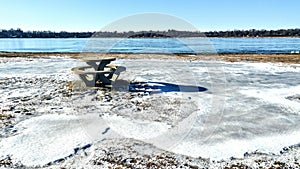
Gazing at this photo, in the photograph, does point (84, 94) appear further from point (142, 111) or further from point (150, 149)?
point (150, 149)

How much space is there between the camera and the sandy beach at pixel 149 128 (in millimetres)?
3891

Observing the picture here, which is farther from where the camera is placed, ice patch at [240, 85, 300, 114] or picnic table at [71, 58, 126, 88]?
picnic table at [71, 58, 126, 88]

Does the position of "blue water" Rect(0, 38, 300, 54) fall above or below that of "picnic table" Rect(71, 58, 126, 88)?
above

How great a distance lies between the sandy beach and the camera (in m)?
3.89

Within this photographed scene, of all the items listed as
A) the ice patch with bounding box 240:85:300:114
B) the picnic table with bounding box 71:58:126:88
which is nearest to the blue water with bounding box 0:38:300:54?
the picnic table with bounding box 71:58:126:88

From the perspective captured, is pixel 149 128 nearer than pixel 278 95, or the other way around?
pixel 149 128

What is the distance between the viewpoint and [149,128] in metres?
5.16

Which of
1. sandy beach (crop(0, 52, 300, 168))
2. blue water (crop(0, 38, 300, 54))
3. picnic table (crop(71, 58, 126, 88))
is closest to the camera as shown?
sandy beach (crop(0, 52, 300, 168))

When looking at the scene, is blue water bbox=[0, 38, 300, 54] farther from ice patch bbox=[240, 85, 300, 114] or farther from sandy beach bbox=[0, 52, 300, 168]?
ice patch bbox=[240, 85, 300, 114]

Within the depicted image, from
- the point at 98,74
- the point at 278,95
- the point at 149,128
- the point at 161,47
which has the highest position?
the point at 161,47

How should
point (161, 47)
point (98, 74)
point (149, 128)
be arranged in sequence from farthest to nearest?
point (161, 47), point (98, 74), point (149, 128)

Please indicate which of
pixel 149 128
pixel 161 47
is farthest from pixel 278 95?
pixel 161 47

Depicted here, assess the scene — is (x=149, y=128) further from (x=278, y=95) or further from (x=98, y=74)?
(x=278, y=95)

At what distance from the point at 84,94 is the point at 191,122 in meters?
4.01
